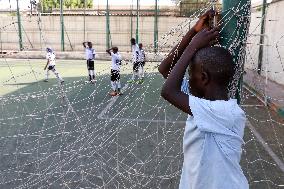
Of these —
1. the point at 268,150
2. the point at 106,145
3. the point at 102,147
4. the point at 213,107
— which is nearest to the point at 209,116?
the point at 213,107

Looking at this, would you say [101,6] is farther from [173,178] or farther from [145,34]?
[173,178]

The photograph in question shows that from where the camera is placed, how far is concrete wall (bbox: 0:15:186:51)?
2352 cm

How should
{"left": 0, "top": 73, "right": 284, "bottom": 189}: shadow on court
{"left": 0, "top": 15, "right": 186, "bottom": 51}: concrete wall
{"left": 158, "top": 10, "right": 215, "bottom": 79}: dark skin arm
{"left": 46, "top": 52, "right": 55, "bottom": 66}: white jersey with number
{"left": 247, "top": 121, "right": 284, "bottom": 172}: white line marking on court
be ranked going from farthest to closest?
{"left": 0, "top": 15, "right": 186, "bottom": 51}: concrete wall, {"left": 46, "top": 52, "right": 55, "bottom": 66}: white jersey with number, {"left": 247, "top": 121, "right": 284, "bottom": 172}: white line marking on court, {"left": 0, "top": 73, "right": 284, "bottom": 189}: shadow on court, {"left": 158, "top": 10, "right": 215, "bottom": 79}: dark skin arm

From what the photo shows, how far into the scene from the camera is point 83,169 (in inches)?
185

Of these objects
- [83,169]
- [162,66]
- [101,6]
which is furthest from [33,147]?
[101,6]

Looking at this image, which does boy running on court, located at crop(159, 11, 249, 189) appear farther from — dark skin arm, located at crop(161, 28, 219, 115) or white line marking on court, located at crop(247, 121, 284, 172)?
white line marking on court, located at crop(247, 121, 284, 172)

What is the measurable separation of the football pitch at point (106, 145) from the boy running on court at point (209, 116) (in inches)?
66.3

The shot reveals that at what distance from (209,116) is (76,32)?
77.6ft

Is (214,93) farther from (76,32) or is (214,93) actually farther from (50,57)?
(76,32)

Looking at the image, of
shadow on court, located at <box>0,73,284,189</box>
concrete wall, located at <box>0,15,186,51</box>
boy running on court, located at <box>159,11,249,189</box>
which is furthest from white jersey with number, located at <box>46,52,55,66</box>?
boy running on court, located at <box>159,11,249,189</box>

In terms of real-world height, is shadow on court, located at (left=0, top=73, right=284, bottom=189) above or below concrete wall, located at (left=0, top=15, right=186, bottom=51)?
below

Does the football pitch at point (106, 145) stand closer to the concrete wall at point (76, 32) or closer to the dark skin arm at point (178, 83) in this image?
the dark skin arm at point (178, 83)

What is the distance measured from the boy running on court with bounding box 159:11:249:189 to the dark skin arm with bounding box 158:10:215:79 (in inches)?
10.5

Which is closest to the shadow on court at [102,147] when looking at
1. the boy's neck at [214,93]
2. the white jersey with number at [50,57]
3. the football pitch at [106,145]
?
the football pitch at [106,145]
